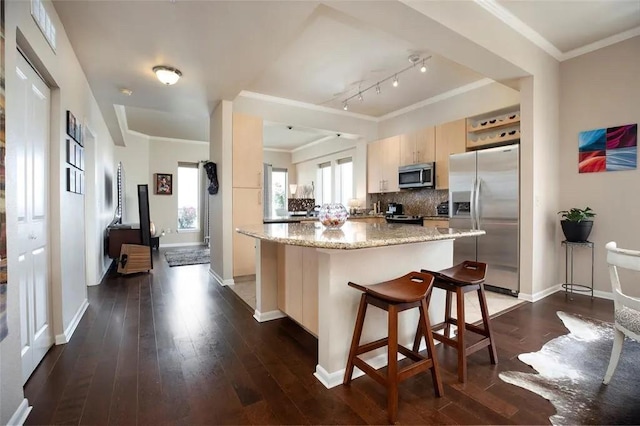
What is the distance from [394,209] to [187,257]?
421cm

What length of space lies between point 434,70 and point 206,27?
9.17ft

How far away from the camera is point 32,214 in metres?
1.92

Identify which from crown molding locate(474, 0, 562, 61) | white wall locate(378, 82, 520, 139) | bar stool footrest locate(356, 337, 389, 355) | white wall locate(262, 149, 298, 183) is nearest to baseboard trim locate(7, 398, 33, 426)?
bar stool footrest locate(356, 337, 389, 355)

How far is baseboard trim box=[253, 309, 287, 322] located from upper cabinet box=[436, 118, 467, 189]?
3.08 m

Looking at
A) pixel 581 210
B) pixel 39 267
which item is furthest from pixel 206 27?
pixel 581 210

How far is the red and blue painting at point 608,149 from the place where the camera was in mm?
3111

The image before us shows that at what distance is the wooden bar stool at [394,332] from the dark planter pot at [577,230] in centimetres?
266

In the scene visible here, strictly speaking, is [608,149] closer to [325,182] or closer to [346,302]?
[346,302]

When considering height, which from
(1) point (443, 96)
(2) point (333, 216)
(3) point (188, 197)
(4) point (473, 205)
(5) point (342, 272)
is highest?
(1) point (443, 96)

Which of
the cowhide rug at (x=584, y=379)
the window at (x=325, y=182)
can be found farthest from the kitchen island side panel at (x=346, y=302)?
the window at (x=325, y=182)

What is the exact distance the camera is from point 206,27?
238cm

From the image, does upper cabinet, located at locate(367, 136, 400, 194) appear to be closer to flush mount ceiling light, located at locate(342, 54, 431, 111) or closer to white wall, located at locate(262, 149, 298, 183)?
flush mount ceiling light, located at locate(342, 54, 431, 111)

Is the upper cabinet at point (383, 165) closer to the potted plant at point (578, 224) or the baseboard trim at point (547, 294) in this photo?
the potted plant at point (578, 224)

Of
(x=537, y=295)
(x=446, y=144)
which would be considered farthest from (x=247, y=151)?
(x=537, y=295)
